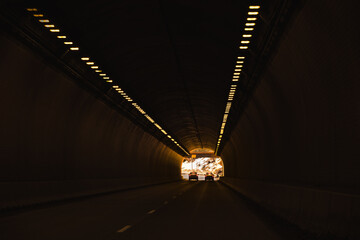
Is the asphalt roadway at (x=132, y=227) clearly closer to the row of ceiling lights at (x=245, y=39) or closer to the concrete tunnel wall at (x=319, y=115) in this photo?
the concrete tunnel wall at (x=319, y=115)

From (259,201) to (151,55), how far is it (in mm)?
9743

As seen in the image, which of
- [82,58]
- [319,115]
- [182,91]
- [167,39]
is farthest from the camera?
[182,91]

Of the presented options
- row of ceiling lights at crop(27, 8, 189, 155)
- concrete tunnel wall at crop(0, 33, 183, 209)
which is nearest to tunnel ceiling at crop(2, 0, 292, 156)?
row of ceiling lights at crop(27, 8, 189, 155)

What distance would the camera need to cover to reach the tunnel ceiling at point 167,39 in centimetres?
1439

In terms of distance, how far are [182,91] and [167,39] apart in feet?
38.0

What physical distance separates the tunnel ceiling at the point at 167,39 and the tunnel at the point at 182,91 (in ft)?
0.23

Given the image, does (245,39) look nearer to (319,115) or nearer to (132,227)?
(319,115)

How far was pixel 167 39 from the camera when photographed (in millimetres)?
17906

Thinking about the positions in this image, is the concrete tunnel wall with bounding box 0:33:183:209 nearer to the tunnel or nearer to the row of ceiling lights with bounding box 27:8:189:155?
the tunnel

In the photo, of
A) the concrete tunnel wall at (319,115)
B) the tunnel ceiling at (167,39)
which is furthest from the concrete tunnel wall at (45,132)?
the concrete tunnel wall at (319,115)

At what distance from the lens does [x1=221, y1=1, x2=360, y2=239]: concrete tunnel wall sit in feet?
30.3

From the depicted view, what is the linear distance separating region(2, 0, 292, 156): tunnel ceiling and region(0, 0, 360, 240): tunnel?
70 mm

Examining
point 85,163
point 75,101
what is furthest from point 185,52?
point 85,163

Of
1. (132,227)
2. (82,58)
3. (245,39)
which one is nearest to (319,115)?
(245,39)
